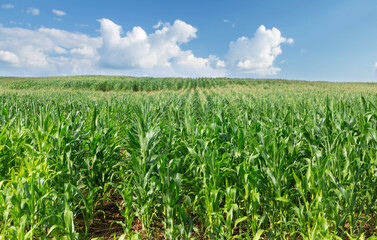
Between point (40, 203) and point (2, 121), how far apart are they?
4.35 meters

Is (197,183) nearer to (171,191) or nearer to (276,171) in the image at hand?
(171,191)

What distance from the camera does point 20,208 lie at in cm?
255

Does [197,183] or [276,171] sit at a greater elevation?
[276,171]

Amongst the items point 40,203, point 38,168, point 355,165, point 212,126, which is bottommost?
point 40,203

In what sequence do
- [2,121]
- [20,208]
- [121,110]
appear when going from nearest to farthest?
1. [20,208]
2. [2,121]
3. [121,110]

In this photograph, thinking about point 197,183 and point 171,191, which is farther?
point 197,183

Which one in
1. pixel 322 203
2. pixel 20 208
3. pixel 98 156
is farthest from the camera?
pixel 98 156

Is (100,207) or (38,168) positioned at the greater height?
(38,168)

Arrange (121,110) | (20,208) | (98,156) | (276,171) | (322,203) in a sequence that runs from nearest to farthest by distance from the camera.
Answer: (20,208)
(322,203)
(276,171)
(98,156)
(121,110)

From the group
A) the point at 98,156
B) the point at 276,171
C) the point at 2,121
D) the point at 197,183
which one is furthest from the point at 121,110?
the point at 276,171

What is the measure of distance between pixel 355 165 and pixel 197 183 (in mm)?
2178

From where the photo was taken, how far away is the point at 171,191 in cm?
288

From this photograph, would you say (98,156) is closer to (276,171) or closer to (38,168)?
(38,168)

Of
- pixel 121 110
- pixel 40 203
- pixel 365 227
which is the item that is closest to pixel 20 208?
pixel 40 203
